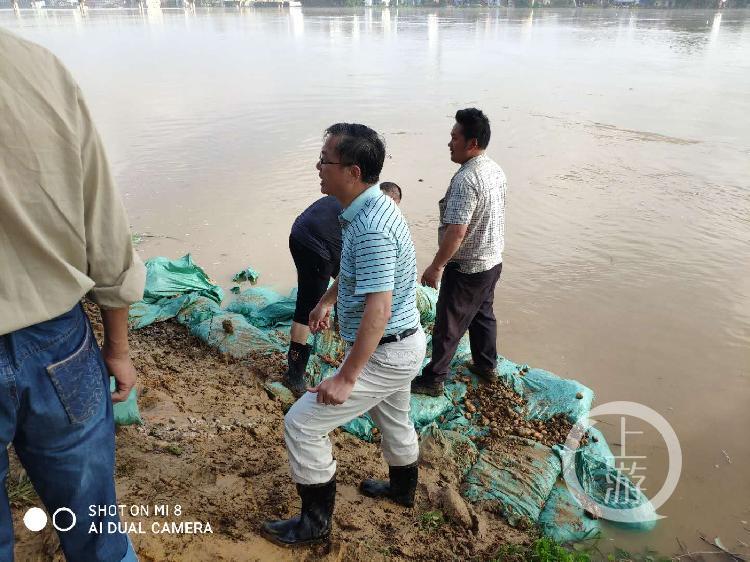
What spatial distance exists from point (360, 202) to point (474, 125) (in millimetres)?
1322

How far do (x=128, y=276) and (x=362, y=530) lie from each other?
1.58 meters

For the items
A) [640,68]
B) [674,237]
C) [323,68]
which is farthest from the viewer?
[323,68]

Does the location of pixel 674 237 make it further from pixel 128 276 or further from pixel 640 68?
pixel 640 68

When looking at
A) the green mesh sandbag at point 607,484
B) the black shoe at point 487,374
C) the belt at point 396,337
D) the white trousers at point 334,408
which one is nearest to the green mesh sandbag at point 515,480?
the green mesh sandbag at point 607,484

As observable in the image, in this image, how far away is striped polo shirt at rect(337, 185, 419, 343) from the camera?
1.83m

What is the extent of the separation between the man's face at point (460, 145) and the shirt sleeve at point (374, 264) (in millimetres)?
1377

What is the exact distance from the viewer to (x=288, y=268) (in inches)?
214

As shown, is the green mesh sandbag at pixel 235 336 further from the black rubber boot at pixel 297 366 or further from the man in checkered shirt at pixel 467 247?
the man in checkered shirt at pixel 467 247

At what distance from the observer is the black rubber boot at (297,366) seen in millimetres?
3348

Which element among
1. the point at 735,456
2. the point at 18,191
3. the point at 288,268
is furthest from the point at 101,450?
the point at 288,268

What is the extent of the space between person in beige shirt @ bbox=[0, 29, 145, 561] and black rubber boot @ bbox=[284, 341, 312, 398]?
1.96 m

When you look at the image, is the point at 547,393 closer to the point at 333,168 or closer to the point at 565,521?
the point at 565,521

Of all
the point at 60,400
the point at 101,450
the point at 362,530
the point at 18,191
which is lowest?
the point at 362,530

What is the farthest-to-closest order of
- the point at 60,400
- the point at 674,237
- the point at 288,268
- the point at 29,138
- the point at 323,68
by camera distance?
the point at 323,68, the point at 674,237, the point at 288,268, the point at 60,400, the point at 29,138
